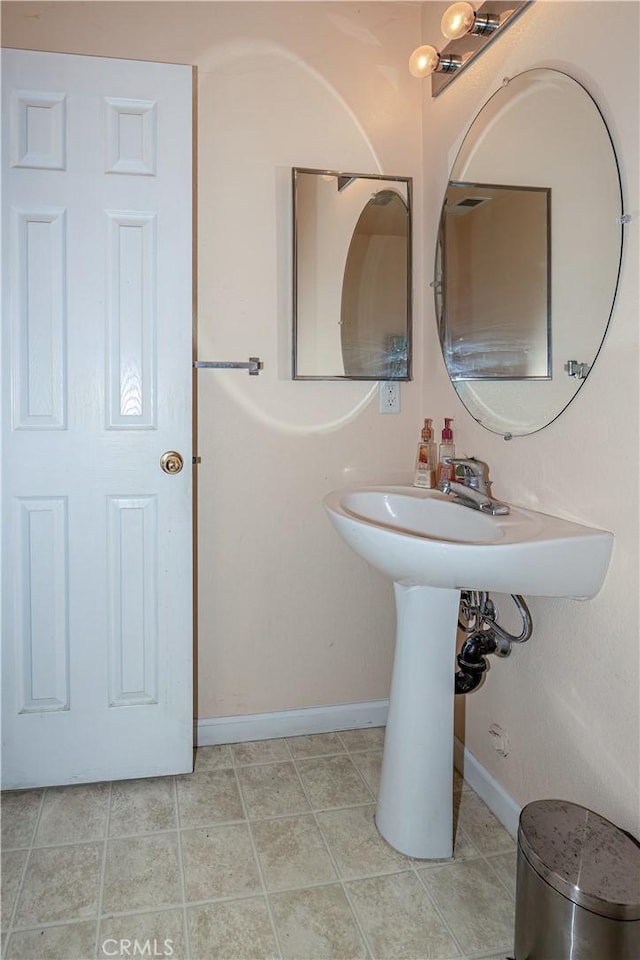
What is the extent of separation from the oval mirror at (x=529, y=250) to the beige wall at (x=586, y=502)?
0.13 ft

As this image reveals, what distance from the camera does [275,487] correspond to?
203cm

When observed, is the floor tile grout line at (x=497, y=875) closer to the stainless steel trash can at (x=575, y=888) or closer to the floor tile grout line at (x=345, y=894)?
the stainless steel trash can at (x=575, y=888)

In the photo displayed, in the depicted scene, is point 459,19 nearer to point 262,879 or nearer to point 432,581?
point 432,581

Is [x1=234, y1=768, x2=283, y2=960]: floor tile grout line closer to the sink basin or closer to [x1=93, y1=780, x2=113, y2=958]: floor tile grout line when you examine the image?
[x1=93, y1=780, x2=113, y2=958]: floor tile grout line

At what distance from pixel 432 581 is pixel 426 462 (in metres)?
0.70

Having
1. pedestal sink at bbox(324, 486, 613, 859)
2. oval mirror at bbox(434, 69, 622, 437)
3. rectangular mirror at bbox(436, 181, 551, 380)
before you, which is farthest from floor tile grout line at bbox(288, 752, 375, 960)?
rectangular mirror at bbox(436, 181, 551, 380)

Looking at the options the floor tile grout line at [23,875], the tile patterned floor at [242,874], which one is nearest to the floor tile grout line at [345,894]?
the tile patterned floor at [242,874]

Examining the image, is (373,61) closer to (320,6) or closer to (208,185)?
(320,6)

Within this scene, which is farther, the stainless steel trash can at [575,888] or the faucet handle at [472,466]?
the faucet handle at [472,466]

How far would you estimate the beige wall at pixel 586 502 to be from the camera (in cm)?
118

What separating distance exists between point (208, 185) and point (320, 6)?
65 centimetres

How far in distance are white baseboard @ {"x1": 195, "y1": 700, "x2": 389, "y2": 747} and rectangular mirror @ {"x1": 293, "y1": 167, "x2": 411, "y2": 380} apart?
3.51 feet

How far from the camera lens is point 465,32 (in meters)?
1.55

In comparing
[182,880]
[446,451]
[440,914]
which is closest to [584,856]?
[440,914]
